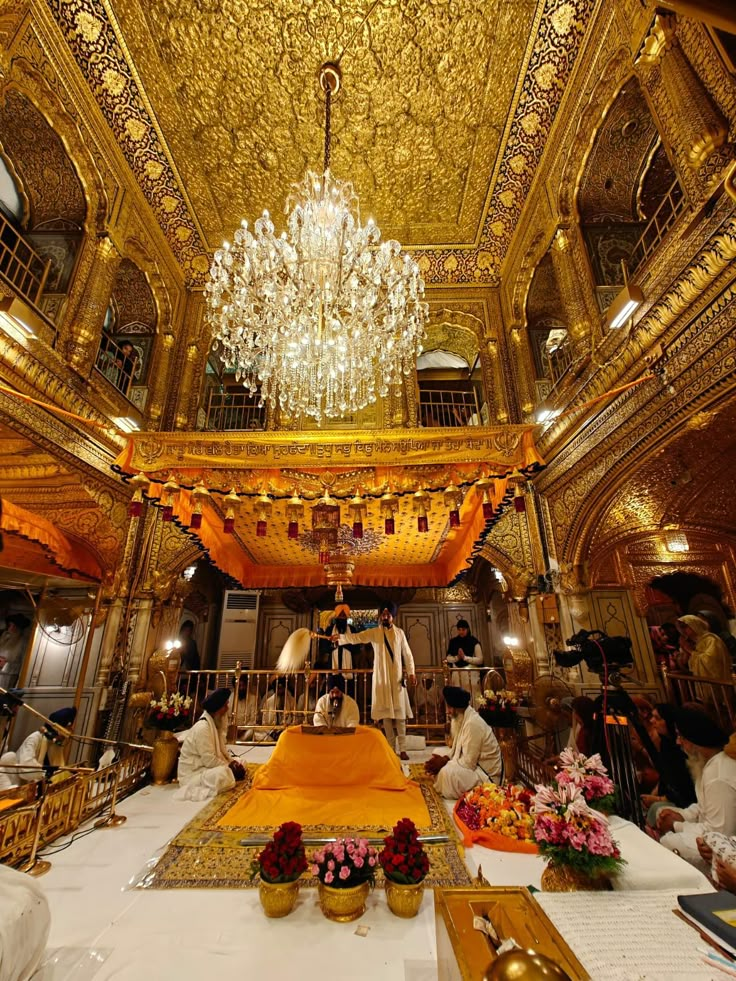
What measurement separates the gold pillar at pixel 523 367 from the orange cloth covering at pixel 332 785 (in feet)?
19.0

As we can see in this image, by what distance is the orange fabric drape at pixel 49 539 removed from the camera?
5266mm

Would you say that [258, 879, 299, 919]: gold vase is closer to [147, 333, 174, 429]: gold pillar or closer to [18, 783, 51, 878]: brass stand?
[18, 783, 51, 878]: brass stand

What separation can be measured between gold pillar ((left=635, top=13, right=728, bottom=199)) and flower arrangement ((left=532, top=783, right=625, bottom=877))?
15.8 ft

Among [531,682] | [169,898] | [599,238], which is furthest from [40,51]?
[531,682]

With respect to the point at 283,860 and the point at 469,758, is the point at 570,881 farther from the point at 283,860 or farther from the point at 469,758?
the point at 469,758

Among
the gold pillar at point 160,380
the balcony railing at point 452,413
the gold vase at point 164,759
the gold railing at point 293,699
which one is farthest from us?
the balcony railing at point 452,413

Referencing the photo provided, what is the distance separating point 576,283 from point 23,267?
7557 mm

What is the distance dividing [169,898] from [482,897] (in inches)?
88.6

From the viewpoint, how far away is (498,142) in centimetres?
655

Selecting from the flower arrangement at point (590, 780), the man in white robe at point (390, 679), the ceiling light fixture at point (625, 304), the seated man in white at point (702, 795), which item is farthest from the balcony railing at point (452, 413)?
the flower arrangement at point (590, 780)

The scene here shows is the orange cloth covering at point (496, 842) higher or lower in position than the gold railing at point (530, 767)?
lower

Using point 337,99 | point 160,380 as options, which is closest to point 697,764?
point 337,99

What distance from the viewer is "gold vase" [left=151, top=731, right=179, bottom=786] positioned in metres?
5.04

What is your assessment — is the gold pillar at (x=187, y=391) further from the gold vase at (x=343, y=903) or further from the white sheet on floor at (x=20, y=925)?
the gold vase at (x=343, y=903)
